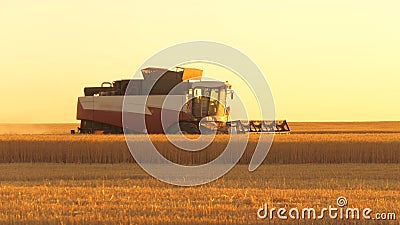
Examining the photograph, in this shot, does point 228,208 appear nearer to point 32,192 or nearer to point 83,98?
point 32,192

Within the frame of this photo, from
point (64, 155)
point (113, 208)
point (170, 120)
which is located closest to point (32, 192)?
point (113, 208)

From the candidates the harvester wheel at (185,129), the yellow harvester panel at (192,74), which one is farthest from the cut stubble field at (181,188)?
the yellow harvester panel at (192,74)

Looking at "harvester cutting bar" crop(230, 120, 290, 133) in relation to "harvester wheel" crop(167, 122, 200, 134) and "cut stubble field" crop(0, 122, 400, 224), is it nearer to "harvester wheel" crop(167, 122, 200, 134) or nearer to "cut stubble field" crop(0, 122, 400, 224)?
"harvester wheel" crop(167, 122, 200, 134)

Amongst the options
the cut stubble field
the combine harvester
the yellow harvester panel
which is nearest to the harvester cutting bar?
the combine harvester

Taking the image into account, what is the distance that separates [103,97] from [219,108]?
5872 mm

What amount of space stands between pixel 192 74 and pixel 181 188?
18.3m

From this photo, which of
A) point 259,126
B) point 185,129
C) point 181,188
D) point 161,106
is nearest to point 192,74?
point 161,106

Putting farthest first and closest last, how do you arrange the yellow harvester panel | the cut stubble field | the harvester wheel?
the yellow harvester panel
the harvester wheel
the cut stubble field

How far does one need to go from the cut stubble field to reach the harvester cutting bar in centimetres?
732

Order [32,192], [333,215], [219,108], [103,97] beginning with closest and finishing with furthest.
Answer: [333,215], [32,192], [219,108], [103,97]

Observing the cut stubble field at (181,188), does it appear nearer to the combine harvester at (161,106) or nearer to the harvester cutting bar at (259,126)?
the combine harvester at (161,106)

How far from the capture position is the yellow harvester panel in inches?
1281

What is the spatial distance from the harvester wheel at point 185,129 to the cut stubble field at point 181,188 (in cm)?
583

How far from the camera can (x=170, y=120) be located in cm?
3170
